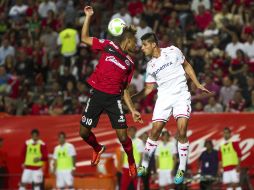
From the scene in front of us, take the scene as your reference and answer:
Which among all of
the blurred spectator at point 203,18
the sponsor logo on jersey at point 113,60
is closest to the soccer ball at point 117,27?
the sponsor logo on jersey at point 113,60

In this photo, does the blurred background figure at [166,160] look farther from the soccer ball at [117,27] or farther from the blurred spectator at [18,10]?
the blurred spectator at [18,10]

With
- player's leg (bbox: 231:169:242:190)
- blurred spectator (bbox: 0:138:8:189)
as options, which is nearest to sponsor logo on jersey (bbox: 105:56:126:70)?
player's leg (bbox: 231:169:242:190)

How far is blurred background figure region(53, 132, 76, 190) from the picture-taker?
85.4ft

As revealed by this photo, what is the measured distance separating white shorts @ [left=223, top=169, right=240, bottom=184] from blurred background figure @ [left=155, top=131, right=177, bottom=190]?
1.47 metres

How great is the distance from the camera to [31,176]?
2612cm

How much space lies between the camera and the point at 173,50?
55.4 feet

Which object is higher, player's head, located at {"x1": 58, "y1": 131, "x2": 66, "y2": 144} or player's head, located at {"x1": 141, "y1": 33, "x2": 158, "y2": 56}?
player's head, located at {"x1": 58, "y1": 131, "x2": 66, "y2": 144}

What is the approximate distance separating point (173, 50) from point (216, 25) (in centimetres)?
1317

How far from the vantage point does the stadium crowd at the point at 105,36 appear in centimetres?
2780

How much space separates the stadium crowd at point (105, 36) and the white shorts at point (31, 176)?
2.69 meters

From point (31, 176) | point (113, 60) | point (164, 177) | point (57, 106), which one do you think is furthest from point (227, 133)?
point (113, 60)

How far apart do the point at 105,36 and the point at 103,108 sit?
13614mm

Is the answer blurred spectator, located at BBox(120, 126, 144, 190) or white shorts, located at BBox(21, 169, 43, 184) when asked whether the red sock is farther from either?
white shorts, located at BBox(21, 169, 43, 184)

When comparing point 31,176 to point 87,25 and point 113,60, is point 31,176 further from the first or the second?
point 87,25
